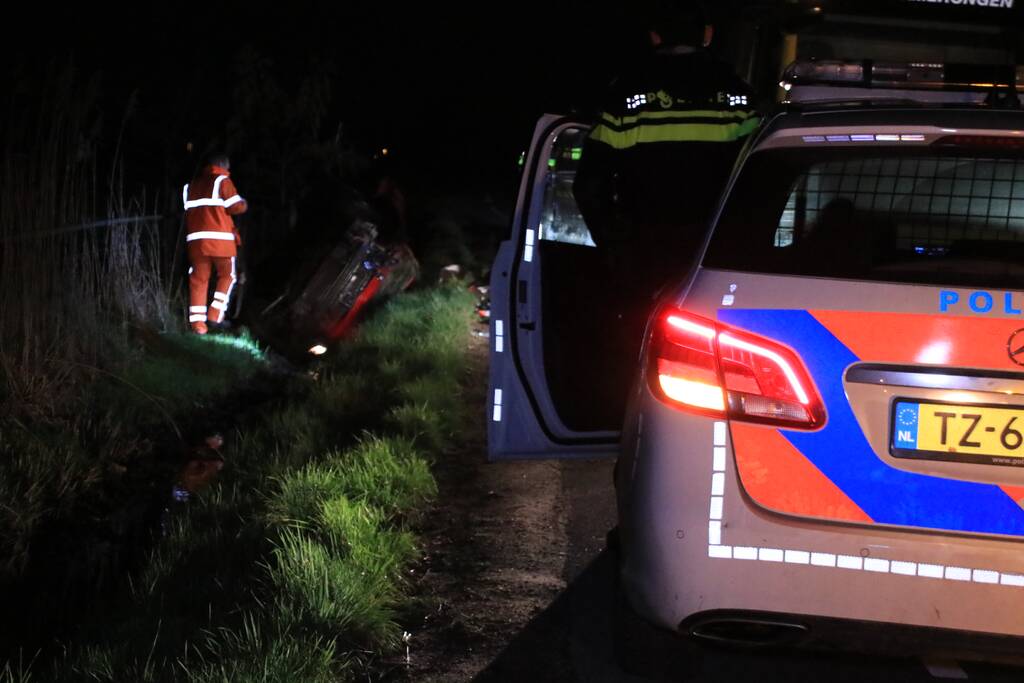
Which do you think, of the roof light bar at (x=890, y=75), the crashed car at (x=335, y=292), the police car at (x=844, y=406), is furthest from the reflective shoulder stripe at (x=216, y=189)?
the police car at (x=844, y=406)

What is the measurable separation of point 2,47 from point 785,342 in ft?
31.0

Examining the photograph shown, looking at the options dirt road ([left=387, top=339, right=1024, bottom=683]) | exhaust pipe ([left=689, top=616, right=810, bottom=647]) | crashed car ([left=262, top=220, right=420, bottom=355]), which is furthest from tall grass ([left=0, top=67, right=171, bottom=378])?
exhaust pipe ([left=689, top=616, right=810, bottom=647])

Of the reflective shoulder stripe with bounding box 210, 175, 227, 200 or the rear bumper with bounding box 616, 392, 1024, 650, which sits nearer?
the rear bumper with bounding box 616, 392, 1024, 650

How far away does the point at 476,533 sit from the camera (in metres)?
5.28

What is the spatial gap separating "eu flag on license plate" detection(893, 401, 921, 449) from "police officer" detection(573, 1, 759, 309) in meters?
2.09

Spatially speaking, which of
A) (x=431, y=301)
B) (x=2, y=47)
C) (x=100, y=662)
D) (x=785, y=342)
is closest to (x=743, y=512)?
(x=785, y=342)

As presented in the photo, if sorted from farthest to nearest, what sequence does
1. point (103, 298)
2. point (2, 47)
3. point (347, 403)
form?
point (2, 47)
point (103, 298)
point (347, 403)

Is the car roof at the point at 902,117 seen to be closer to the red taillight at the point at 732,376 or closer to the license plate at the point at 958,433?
the red taillight at the point at 732,376

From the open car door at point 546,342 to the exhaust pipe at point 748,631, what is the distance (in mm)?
1811

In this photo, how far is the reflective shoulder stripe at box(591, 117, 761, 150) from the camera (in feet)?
17.0

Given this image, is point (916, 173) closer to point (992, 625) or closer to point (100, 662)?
point (992, 625)

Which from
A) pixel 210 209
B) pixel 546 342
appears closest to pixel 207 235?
pixel 210 209

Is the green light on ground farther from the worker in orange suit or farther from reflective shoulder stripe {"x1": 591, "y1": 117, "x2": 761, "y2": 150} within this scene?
reflective shoulder stripe {"x1": 591, "y1": 117, "x2": 761, "y2": 150}

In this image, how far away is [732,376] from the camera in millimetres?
3189
